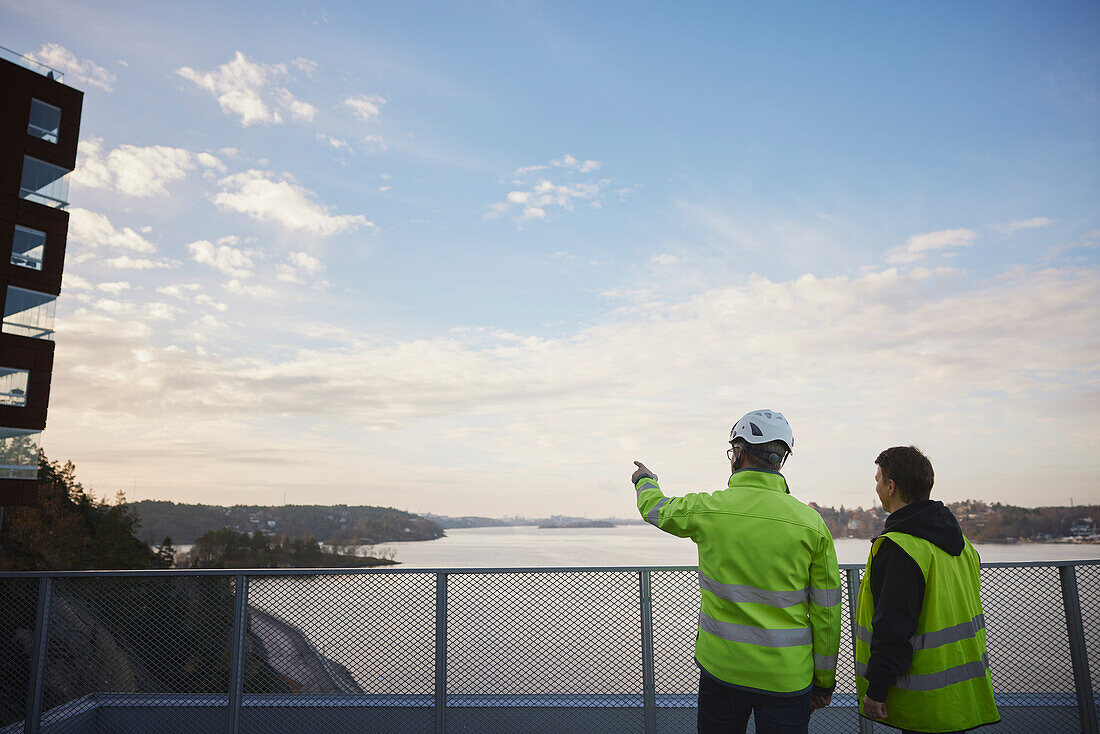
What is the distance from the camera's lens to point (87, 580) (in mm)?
4664

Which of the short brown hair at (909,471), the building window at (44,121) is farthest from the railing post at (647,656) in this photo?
the building window at (44,121)

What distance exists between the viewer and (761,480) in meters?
2.57

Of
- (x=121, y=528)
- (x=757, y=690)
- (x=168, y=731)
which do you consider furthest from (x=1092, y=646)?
(x=121, y=528)

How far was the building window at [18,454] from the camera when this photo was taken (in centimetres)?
2027

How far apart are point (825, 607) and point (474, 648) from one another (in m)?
2.53

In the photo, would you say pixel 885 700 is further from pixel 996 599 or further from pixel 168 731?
pixel 168 731

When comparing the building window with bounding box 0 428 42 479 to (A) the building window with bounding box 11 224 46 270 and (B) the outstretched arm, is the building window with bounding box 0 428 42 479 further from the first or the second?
(B) the outstretched arm

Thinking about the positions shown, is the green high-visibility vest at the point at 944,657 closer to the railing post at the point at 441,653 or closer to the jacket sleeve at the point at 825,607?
the jacket sleeve at the point at 825,607

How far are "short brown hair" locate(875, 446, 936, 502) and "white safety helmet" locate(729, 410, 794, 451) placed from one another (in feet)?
1.23

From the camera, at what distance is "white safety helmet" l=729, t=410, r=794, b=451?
263 centimetres

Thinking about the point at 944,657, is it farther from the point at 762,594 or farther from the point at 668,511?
the point at 668,511

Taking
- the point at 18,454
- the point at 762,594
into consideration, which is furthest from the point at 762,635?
the point at 18,454

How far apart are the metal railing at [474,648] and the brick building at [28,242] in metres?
20.7

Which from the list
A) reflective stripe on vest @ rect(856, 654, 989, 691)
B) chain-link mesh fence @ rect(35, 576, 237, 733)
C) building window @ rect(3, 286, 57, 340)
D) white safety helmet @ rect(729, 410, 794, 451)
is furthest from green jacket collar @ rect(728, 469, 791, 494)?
building window @ rect(3, 286, 57, 340)
